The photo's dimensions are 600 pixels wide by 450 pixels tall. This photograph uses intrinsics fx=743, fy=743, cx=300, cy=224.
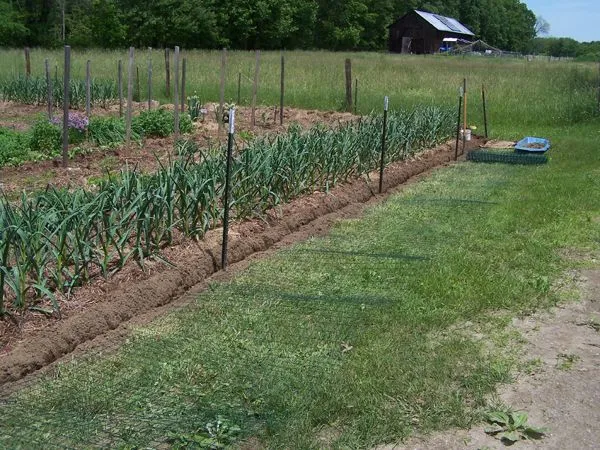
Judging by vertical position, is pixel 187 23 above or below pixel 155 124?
above

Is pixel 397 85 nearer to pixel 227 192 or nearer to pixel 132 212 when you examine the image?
pixel 227 192

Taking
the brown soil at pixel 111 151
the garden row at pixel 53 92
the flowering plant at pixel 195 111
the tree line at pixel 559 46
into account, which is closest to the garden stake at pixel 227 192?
the brown soil at pixel 111 151

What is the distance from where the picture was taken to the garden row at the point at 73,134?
11.0 metres

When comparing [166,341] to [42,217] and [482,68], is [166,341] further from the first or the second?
[482,68]

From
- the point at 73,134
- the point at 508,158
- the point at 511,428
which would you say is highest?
the point at 73,134

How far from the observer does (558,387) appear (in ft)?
13.9

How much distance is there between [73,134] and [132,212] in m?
6.96

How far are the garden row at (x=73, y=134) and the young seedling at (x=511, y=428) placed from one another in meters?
8.59

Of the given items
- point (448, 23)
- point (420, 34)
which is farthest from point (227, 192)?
point (448, 23)

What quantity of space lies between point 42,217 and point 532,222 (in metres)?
5.42

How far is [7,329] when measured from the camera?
4.51 m

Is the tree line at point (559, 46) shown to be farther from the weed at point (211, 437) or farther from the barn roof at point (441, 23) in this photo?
the weed at point (211, 437)

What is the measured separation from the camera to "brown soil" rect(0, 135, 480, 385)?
4.38 metres

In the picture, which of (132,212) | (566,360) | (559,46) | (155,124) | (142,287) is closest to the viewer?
(566,360)
